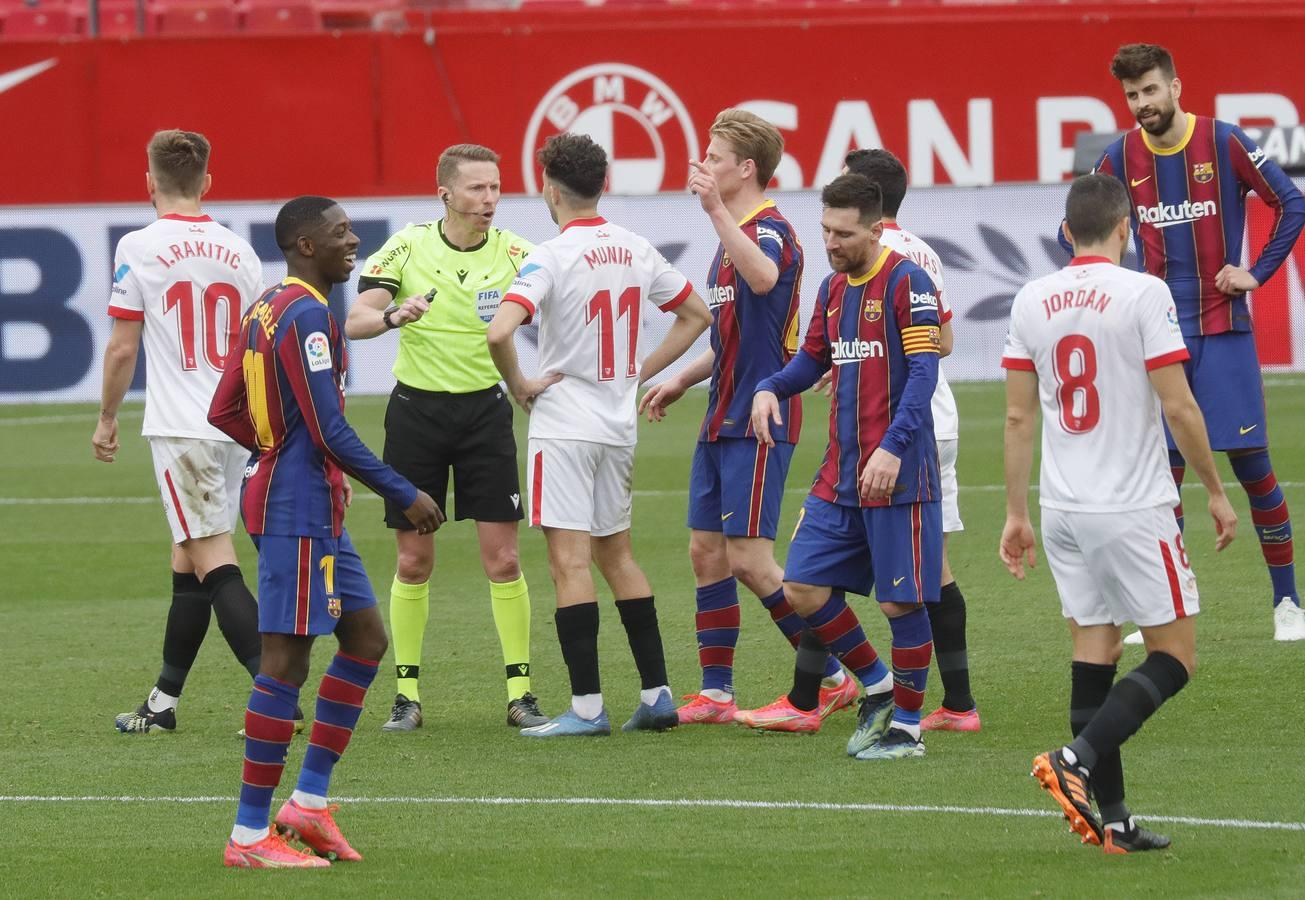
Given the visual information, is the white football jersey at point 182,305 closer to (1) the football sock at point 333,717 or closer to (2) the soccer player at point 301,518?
(2) the soccer player at point 301,518

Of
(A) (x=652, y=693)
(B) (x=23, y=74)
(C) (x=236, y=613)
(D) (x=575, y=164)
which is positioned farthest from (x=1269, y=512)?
(B) (x=23, y=74)

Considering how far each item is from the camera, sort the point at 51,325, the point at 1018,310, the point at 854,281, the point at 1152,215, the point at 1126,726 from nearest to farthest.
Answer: the point at 1126,726 < the point at 1018,310 < the point at 854,281 < the point at 1152,215 < the point at 51,325

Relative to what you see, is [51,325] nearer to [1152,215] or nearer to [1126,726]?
[1152,215]

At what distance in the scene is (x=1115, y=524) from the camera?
513cm

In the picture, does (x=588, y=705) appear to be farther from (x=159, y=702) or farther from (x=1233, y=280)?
(x=1233, y=280)

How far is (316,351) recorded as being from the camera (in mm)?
5168

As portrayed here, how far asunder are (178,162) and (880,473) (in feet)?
9.45

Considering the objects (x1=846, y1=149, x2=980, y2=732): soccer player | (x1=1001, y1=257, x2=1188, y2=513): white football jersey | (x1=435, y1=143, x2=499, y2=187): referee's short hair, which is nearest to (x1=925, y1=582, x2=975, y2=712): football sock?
(x1=846, y1=149, x2=980, y2=732): soccer player

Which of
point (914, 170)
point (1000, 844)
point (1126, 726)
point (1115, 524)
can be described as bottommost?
point (1000, 844)

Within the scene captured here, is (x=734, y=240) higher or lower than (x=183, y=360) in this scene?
higher

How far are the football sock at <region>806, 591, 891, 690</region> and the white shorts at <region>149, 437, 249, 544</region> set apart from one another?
219 centimetres

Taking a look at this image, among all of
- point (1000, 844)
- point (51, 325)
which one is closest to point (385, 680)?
point (1000, 844)

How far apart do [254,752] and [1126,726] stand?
2205 millimetres

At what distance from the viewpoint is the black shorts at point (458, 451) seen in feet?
23.9
